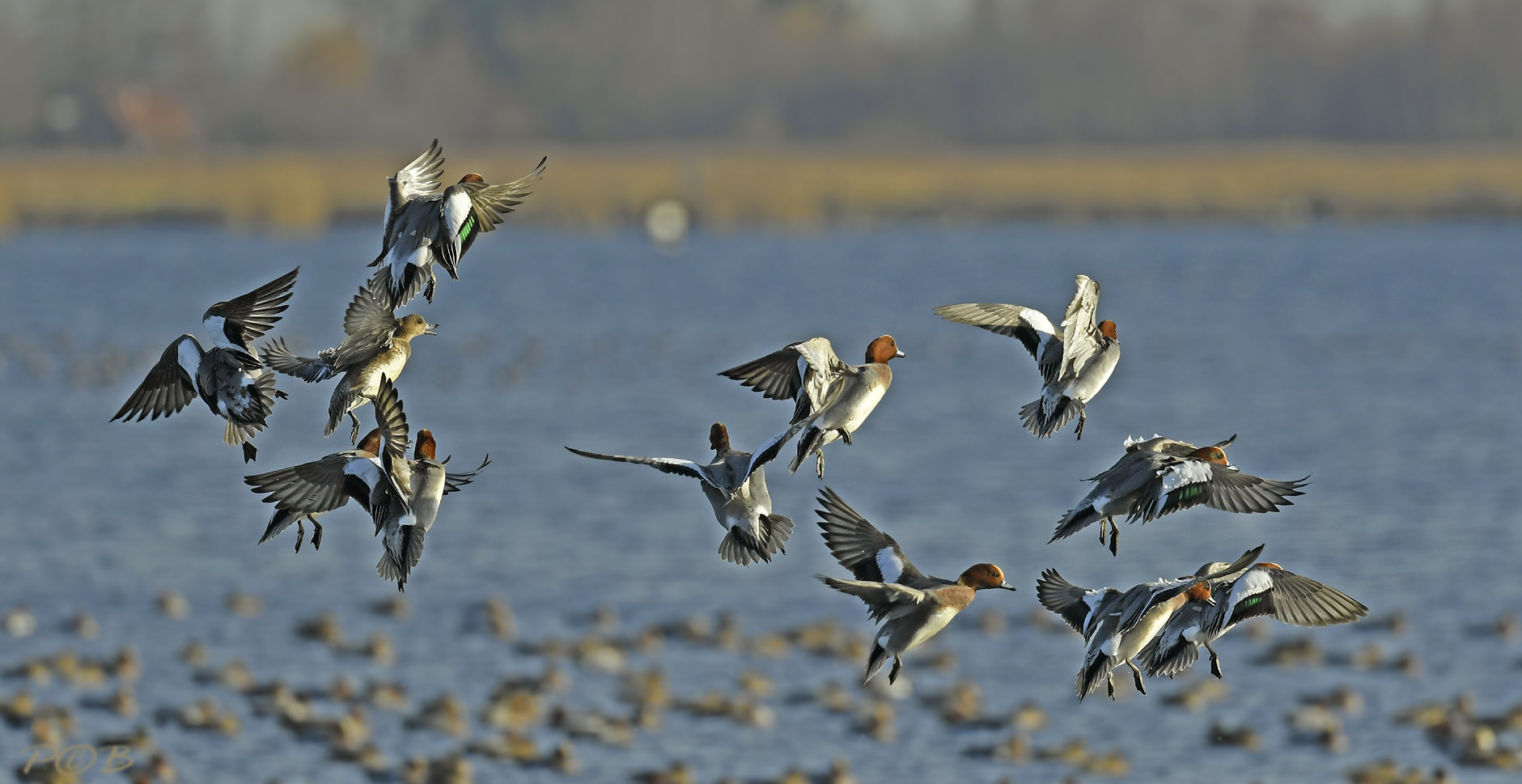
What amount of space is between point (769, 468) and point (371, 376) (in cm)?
2233

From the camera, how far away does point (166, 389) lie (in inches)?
278

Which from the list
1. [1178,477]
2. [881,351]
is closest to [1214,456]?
[1178,477]

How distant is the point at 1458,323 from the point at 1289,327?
5.14 meters

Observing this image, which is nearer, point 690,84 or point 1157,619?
point 1157,619

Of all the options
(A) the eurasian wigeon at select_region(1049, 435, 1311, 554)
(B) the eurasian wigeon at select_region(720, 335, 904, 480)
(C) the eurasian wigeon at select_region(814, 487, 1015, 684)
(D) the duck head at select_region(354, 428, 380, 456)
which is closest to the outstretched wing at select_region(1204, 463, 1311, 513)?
(A) the eurasian wigeon at select_region(1049, 435, 1311, 554)

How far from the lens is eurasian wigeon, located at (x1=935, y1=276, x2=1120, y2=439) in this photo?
6.81 meters

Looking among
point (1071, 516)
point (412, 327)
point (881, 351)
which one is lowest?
point (1071, 516)

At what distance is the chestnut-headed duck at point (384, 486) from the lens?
6.20 m

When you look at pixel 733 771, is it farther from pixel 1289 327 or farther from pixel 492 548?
pixel 1289 327

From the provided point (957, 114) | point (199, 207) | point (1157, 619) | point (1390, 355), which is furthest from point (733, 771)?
point (957, 114)

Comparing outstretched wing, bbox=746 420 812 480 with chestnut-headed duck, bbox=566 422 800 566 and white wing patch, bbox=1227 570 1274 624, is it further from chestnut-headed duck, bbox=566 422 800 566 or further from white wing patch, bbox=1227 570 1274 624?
white wing patch, bbox=1227 570 1274 624

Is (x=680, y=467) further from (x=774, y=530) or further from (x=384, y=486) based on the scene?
(x=384, y=486)

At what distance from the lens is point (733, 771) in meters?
16.9

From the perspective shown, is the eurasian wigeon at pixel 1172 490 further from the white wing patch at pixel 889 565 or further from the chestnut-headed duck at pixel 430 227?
the chestnut-headed duck at pixel 430 227
